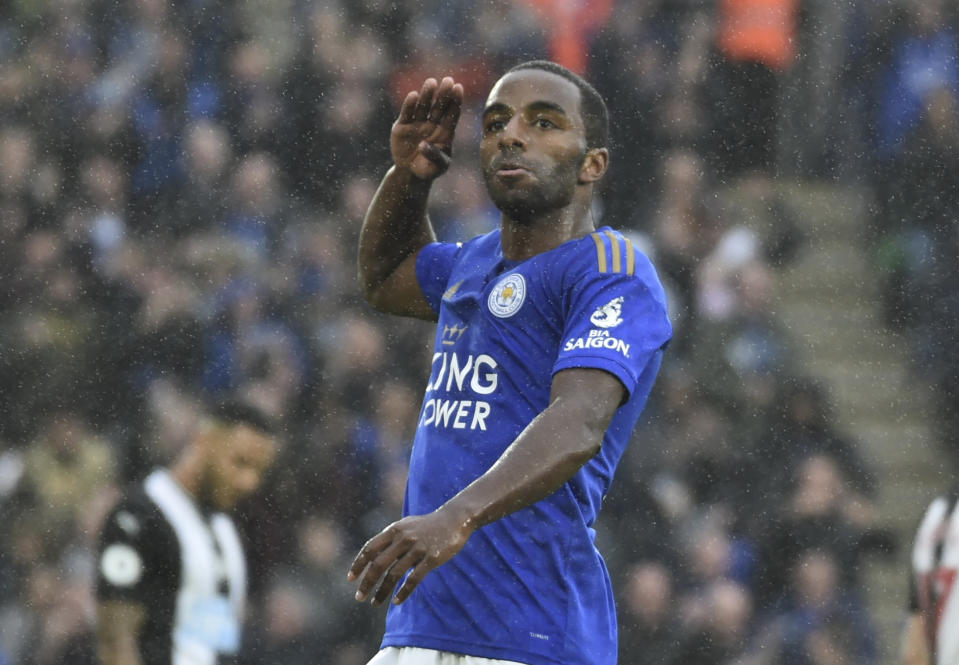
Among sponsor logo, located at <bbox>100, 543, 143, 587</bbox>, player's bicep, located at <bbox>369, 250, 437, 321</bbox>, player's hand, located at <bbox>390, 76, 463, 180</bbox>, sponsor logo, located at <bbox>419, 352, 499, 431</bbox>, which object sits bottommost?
sponsor logo, located at <bbox>100, 543, 143, 587</bbox>

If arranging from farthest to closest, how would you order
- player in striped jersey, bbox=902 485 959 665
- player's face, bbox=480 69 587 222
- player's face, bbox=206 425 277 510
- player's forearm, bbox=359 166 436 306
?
1. player's face, bbox=206 425 277 510
2. player in striped jersey, bbox=902 485 959 665
3. player's forearm, bbox=359 166 436 306
4. player's face, bbox=480 69 587 222

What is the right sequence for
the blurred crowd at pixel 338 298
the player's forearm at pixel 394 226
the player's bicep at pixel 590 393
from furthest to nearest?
the blurred crowd at pixel 338 298
the player's forearm at pixel 394 226
the player's bicep at pixel 590 393

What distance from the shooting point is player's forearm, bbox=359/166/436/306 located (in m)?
3.99

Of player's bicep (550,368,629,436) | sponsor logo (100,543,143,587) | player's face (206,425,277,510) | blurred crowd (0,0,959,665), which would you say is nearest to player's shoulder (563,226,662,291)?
player's bicep (550,368,629,436)

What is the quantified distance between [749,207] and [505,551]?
21.8 ft

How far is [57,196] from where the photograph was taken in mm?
8312

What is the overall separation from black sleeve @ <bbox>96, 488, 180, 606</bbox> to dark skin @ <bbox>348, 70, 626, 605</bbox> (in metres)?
2.57

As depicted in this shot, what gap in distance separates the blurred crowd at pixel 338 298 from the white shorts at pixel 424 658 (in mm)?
4118

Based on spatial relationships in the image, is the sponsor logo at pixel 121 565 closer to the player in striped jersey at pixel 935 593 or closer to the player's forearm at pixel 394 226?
the player's forearm at pixel 394 226

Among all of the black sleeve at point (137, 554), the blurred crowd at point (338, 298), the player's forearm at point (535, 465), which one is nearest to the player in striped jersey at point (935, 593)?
the blurred crowd at point (338, 298)

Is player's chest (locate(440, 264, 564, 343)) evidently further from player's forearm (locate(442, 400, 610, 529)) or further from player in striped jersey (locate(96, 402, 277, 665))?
player in striped jersey (locate(96, 402, 277, 665))

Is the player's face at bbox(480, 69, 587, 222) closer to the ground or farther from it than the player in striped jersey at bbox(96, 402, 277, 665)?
farther from it

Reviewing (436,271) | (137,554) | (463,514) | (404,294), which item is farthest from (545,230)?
(137,554)

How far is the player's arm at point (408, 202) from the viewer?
390 cm
